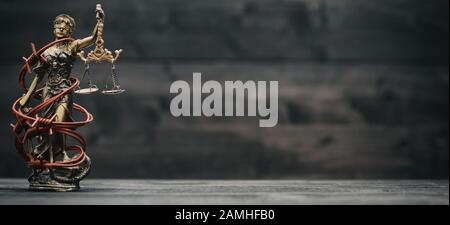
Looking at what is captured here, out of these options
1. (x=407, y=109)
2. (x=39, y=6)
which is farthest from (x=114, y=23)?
(x=407, y=109)

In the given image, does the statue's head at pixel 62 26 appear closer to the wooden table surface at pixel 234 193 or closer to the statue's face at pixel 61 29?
the statue's face at pixel 61 29

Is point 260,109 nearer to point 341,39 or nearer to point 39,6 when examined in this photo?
point 341,39

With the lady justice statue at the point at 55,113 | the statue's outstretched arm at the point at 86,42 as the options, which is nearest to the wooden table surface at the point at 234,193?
the lady justice statue at the point at 55,113

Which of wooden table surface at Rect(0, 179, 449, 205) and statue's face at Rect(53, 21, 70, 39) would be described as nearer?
wooden table surface at Rect(0, 179, 449, 205)

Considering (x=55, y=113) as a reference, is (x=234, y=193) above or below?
below

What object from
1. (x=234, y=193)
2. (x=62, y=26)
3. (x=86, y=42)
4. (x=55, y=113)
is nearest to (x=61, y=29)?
(x=62, y=26)

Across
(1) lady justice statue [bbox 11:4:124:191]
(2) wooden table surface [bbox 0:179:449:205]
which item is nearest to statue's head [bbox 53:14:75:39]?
(1) lady justice statue [bbox 11:4:124:191]

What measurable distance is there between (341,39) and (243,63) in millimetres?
608

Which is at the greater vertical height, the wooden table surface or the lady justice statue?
the lady justice statue

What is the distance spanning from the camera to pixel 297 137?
14.4 ft

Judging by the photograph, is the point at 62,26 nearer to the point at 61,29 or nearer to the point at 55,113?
the point at 61,29

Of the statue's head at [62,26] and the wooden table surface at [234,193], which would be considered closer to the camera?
the wooden table surface at [234,193]

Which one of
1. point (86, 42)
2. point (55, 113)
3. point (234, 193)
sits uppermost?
point (86, 42)

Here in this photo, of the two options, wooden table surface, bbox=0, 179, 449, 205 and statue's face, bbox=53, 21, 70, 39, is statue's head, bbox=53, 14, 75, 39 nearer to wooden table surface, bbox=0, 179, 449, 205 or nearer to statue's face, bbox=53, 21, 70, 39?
statue's face, bbox=53, 21, 70, 39
